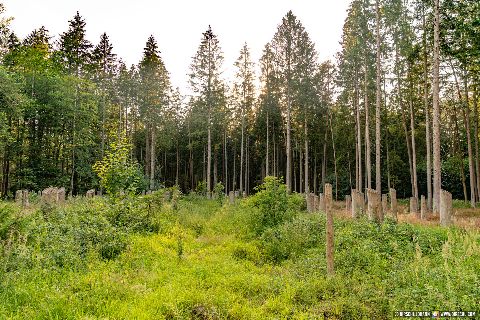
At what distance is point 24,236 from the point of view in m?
8.12

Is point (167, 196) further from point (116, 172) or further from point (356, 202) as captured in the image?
point (356, 202)

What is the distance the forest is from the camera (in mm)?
6223

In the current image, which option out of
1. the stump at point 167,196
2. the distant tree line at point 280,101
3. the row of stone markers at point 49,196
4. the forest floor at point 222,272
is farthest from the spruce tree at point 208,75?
the forest floor at point 222,272

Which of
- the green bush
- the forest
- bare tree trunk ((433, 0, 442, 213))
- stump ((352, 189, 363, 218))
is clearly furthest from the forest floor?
bare tree trunk ((433, 0, 442, 213))

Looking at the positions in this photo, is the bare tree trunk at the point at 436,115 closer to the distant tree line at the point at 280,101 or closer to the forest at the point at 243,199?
the forest at the point at 243,199

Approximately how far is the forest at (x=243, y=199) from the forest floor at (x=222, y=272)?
0.04 metres

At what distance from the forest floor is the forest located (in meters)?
0.04

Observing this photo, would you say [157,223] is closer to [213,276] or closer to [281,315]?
[213,276]

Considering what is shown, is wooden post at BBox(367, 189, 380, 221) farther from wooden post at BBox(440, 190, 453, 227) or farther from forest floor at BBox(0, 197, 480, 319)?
wooden post at BBox(440, 190, 453, 227)

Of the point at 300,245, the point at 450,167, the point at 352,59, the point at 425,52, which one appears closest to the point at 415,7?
the point at 425,52

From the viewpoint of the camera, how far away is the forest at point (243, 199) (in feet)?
20.4

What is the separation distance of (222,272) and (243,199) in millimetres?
15530

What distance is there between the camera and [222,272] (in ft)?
26.4

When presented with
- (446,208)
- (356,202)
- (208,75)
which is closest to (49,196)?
(356,202)
